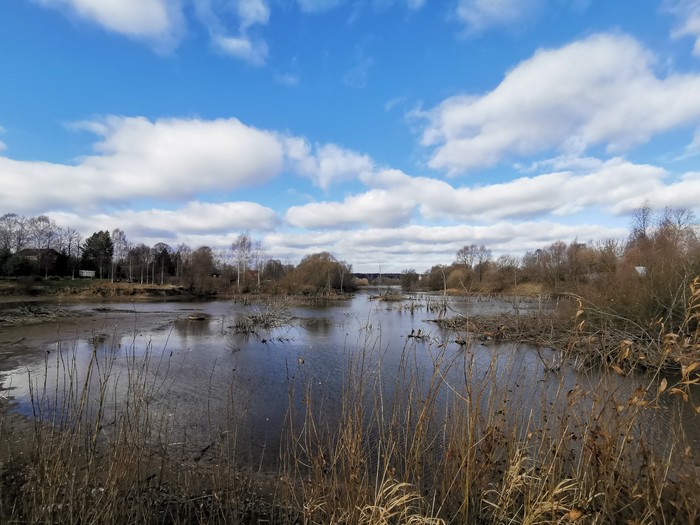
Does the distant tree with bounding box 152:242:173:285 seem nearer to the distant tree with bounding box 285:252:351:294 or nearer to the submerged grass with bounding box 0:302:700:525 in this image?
the distant tree with bounding box 285:252:351:294

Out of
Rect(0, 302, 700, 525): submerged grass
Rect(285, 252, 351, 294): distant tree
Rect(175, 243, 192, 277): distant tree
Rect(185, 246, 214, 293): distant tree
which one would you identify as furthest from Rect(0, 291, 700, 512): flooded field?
Rect(175, 243, 192, 277): distant tree

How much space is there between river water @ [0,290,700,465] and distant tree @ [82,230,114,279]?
55.3m

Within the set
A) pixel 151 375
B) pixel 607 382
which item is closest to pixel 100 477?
pixel 607 382

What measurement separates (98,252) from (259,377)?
70.0 meters

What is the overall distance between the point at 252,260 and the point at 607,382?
7484 centimetres

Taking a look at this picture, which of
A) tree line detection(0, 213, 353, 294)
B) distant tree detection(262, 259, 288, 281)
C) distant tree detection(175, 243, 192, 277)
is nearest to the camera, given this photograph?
tree line detection(0, 213, 353, 294)

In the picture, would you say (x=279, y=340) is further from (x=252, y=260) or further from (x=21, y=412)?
(x=252, y=260)

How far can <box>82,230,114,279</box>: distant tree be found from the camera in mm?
66500

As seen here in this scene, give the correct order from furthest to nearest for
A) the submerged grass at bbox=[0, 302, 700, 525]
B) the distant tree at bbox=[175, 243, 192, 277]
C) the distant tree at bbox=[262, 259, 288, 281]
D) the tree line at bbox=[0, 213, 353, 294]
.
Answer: the distant tree at bbox=[262, 259, 288, 281] < the distant tree at bbox=[175, 243, 192, 277] < the tree line at bbox=[0, 213, 353, 294] < the submerged grass at bbox=[0, 302, 700, 525]

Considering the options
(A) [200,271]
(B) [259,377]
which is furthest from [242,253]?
(B) [259,377]

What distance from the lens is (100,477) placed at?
168 inches

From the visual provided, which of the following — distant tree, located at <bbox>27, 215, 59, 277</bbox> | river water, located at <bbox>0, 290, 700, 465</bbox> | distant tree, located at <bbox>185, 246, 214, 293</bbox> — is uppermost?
distant tree, located at <bbox>27, 215, 59, 277</bbox>

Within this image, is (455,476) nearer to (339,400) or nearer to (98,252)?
(339,400)

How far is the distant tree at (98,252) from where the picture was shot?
66500 millimetres
